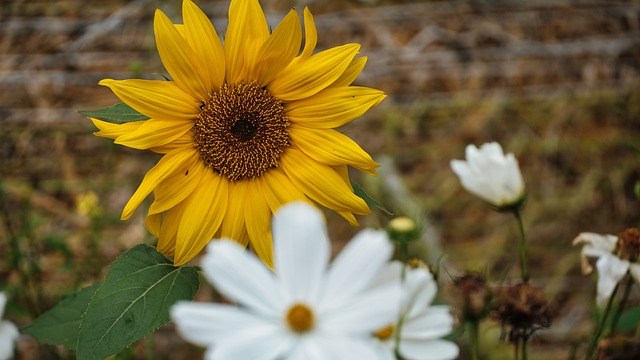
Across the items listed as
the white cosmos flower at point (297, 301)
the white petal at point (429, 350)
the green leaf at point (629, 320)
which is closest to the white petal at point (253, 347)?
the white cosmos flower at point (297, 301)

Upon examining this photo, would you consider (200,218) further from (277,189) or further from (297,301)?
(297,301)

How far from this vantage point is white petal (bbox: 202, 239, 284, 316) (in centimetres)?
42

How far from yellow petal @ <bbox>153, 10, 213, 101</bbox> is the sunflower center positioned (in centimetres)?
4

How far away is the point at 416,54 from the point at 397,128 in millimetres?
214

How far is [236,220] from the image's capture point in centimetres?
77

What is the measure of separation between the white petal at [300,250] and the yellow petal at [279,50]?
0.34 metres

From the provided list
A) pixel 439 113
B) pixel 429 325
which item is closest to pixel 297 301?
pixel 429 325

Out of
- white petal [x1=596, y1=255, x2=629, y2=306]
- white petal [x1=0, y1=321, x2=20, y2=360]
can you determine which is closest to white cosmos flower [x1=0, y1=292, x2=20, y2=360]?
white petal [x1=0, y1=321, x2=20, y2=360]

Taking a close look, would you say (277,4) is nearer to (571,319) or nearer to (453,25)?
(453,25)

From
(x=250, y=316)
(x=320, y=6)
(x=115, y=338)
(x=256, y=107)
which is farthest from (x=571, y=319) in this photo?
(x=250, y=316)

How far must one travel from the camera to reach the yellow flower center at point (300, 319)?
43 centimetres

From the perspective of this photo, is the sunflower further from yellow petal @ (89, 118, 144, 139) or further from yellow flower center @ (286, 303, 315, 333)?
yellow flower center @ (286, 303, 315, 333)

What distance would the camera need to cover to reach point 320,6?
2.07 meters

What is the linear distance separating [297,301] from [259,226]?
1.06 ft
